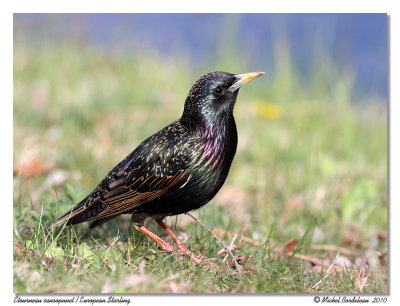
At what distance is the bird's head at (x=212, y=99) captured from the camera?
3703 millimetres

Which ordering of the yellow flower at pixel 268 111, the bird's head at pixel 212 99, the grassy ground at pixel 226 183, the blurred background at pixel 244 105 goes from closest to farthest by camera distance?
the grassy ground at pixel 226 183, the bird's head at pixel 212 99, the blurred background at pixel 244 105, the yellow flower at pixel 268 111

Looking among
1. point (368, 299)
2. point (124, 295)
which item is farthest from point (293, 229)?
point (124, 295)

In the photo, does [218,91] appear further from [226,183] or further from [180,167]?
[226,183]

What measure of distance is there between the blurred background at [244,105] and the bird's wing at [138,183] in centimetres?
117

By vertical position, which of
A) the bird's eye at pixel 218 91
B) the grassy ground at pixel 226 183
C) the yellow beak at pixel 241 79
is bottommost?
the grassy ground at pixel 226 183

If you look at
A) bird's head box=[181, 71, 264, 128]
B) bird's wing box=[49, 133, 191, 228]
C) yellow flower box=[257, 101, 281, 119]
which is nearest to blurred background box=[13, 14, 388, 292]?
yellow flower box=[257, 101, 281, 119]

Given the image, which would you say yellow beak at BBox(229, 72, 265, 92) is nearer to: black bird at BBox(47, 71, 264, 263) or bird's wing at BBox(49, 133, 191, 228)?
black bird at BBox(47, 71, 264, 263)

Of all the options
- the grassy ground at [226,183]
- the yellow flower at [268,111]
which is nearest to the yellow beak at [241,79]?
the grassy ground at [226,183]

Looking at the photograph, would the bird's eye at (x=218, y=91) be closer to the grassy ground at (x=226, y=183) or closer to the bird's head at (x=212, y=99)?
the bird's head at (x=212, y=99)

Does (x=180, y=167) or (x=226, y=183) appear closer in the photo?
(x=180, y=167)

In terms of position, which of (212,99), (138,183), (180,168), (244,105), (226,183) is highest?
(244,105)

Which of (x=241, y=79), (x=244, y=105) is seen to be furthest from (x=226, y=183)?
(x=241, y=79)

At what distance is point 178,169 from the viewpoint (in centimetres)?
360

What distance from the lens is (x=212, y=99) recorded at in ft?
12.2
